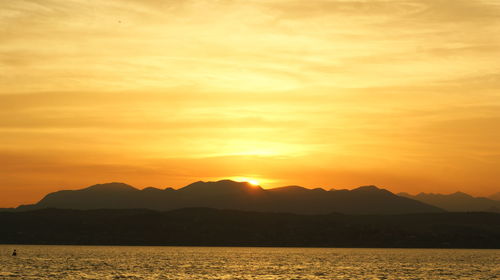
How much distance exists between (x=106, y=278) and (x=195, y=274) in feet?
74.0

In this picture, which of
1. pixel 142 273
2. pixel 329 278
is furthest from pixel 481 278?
pixel 142 273

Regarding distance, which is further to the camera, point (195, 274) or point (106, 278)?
point (195, 274)

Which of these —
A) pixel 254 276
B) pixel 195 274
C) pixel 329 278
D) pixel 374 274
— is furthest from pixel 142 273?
pixel 374 274

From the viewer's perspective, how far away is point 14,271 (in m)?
157

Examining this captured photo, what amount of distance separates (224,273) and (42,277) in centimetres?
4112

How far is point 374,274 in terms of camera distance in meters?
164

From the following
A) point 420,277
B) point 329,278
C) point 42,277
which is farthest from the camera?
point 420,277

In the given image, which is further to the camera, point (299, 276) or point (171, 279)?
point (299, 276)

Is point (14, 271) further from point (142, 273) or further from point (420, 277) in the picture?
point (420, 277)

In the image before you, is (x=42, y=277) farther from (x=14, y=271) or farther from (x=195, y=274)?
(x=195, y=274)

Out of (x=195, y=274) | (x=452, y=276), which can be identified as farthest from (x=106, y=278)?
(x=452, y=276)

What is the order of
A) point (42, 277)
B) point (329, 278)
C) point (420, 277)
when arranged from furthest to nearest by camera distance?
point (420, 277) < point (329, 278) < point (42, 277)

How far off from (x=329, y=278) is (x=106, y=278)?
44.5 meters

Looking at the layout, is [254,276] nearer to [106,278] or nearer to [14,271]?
[106,278]
